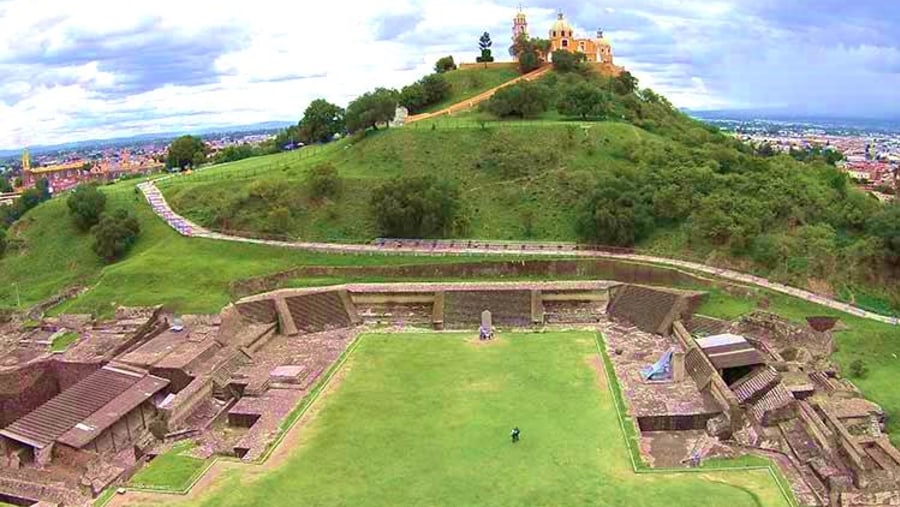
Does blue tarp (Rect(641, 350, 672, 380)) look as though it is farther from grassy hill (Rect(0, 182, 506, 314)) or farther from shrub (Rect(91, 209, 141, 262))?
shrub (Rect(91, 209, 141, 262))

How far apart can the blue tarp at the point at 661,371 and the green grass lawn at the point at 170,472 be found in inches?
672

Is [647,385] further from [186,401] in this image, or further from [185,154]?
[185,154]

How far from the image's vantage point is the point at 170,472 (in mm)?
23438

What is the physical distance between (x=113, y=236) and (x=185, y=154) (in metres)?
26.8

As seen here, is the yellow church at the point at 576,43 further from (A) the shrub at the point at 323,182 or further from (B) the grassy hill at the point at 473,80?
(A) the shrub at the point at 323,182

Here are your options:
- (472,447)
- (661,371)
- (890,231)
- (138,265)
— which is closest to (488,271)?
(661,371)

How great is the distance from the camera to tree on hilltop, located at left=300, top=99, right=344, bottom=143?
7594cm

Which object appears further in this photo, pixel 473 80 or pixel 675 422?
pixel 473 80

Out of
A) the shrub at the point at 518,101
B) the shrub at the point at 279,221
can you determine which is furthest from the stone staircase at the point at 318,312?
the shrub at the point at 518,101

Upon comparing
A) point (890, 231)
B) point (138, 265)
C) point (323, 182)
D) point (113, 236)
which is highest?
point (323, 182)

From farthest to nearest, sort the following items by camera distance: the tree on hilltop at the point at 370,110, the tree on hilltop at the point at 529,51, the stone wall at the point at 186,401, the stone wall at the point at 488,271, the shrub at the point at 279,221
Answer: the tree on hilltop at the point at 529,51
the tree on hilltop at the point at 370,110
the shrub at the point at 279,221
the stone wall at the point at 488,271
the stone wall at the point at 186,401

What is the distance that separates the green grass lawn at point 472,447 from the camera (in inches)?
844

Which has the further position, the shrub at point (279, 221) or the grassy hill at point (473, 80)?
the grassy hill at point (473, 80)

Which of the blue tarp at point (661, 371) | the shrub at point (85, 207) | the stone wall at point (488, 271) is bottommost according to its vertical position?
the blue tarp at point (661, 371)
